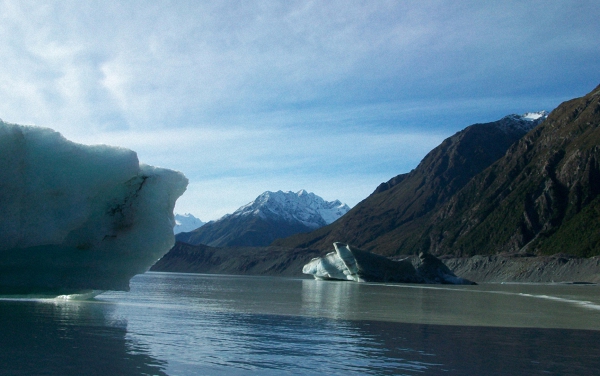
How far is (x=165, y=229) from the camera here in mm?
21359

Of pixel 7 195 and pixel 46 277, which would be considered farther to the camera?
pixel 46 277

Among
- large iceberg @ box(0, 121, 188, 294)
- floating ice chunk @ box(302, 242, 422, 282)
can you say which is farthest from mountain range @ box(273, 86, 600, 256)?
large iceberg @ box(0, 121, 188, 294)

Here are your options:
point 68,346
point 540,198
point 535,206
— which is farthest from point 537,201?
point 68,346

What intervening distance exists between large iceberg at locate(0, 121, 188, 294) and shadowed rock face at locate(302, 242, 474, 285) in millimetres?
61110

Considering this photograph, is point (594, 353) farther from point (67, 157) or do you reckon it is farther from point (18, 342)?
point (67, 157)

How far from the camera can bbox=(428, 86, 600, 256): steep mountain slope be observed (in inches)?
4724

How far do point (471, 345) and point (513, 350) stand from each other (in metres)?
1.01

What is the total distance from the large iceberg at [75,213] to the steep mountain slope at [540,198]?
105128mm

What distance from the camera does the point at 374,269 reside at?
81500 millimetres

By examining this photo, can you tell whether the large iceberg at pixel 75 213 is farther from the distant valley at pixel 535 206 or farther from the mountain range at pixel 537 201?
the mountain range at pixel 537 201

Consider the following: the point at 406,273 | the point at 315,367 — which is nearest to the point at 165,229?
the point at 315,367

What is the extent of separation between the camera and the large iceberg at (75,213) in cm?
1769

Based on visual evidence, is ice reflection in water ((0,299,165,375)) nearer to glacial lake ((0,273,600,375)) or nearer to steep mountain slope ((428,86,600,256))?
glacial lake ((0,273,600,375))

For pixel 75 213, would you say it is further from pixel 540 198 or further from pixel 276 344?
pixel 540 198
